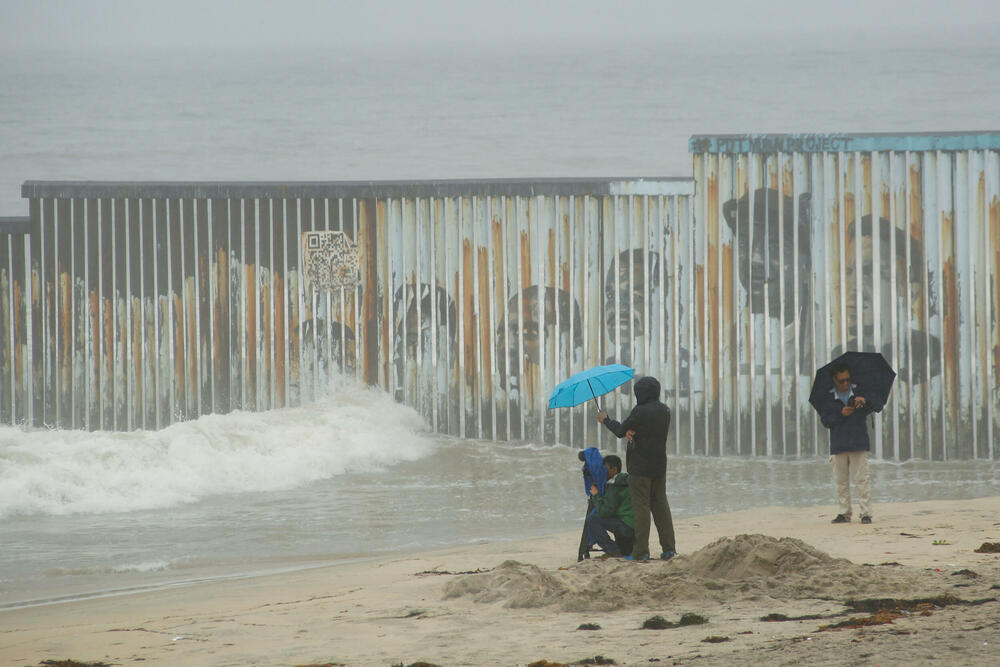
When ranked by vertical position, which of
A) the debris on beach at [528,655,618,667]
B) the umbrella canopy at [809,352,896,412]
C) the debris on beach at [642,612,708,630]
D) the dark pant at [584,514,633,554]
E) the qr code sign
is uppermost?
the qr code sign

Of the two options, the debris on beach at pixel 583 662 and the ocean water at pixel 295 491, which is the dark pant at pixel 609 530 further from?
the debris on beach at pixel 583 662

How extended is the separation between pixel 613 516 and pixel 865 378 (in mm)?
2668

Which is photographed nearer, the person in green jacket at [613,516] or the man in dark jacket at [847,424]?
the person in green jacket at [613,516]

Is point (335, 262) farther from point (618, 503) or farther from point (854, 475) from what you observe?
point (618, 503)

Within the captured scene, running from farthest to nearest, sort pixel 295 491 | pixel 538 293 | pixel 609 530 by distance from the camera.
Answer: pixel 538 293
pixel 295 491
pixel 609 530

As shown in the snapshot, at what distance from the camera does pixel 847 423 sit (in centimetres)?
1074

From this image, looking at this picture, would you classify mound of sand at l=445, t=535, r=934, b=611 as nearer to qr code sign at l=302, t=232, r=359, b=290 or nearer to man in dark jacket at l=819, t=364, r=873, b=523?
man in dark jacket at l=819, t=364, r=873, b=523

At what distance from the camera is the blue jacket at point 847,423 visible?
35.2 ft

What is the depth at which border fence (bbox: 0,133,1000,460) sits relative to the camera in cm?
1639

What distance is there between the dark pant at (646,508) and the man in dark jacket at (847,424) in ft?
6.53

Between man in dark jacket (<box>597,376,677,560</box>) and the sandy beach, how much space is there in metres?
0.42

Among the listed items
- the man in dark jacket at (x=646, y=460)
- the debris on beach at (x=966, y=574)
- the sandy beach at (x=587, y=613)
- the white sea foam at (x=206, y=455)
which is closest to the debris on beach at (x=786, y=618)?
the sandy beach at (x=587, y=613)

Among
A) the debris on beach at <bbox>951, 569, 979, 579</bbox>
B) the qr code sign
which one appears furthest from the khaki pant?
the qr code sign

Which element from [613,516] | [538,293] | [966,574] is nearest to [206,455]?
[538,293]
